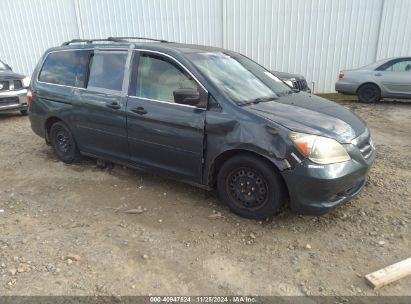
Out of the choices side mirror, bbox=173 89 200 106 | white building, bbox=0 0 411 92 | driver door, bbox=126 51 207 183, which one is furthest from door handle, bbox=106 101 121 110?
white building, bbox=0 0 411 92

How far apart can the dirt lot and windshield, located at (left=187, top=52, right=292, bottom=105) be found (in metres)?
1.27

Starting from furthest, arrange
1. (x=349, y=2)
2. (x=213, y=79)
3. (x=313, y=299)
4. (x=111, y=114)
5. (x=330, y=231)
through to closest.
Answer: (x=349, y=2), (x=111, y=114), (x=213, y=79), (x=330, y=231), (x=313, y=299)

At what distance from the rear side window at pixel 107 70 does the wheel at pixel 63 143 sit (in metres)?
0.94

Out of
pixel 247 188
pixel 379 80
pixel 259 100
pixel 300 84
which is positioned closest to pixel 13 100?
pixel 300 84

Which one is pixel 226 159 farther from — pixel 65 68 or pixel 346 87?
pixel 346 87

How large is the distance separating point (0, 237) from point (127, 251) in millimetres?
1344

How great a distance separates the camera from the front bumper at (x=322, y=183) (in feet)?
10.2

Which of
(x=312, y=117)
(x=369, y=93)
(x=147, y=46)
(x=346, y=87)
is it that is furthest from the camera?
(x=346, y=87)

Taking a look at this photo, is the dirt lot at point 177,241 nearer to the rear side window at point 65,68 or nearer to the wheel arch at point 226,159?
the wheel arch at point 226,159

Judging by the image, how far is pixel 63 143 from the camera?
209 inches

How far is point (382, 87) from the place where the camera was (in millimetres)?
9562

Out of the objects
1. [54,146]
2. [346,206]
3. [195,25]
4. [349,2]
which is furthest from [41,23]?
[346,206]

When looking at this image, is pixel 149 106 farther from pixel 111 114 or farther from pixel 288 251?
pixel 288 251

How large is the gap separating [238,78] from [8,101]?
6.95m
